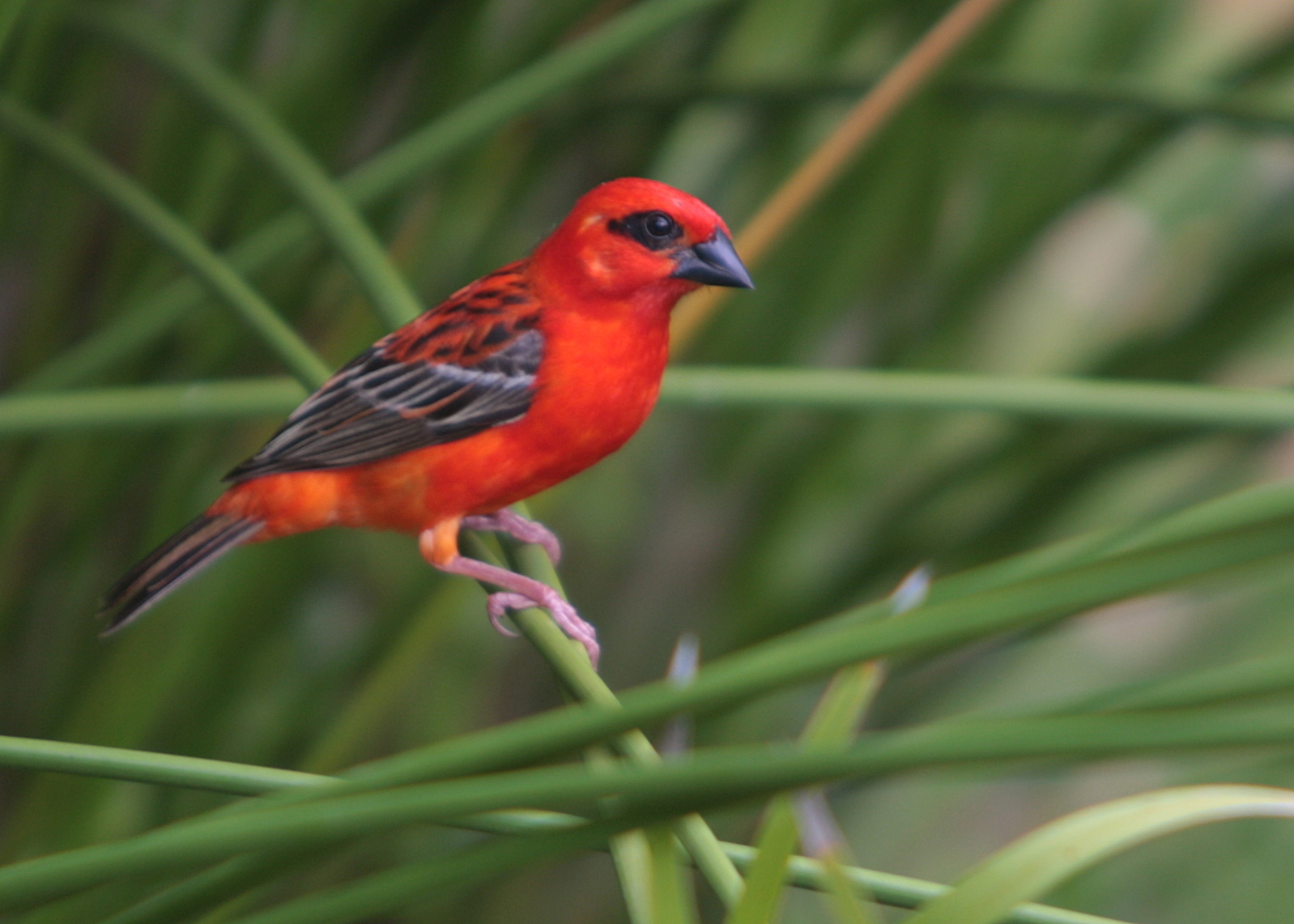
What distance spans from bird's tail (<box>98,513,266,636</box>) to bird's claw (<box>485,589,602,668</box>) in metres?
0.17

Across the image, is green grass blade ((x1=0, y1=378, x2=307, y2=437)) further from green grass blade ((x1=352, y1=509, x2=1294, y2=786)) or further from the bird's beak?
green grass blade ((x1=352, y1=509, x2=1294, y2=786))

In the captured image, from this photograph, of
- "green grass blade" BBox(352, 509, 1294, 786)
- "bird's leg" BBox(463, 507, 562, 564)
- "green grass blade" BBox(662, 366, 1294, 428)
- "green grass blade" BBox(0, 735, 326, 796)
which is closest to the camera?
"green grass blade" BBox(352, 509, 1294, 786)

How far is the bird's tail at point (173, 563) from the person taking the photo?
67cm

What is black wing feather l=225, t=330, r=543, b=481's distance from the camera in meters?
0.75

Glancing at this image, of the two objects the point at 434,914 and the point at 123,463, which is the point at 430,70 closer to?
the point at 123,463

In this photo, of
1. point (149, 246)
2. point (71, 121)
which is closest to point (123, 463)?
point (149, 246)

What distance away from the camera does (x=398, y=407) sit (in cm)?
79

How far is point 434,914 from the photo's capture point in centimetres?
118

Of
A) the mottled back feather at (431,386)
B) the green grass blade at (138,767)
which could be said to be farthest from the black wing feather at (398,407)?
the green grass blade at (138,767)

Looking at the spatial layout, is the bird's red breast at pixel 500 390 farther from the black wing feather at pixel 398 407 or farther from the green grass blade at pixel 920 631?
the green grass blade at pixel 920 631

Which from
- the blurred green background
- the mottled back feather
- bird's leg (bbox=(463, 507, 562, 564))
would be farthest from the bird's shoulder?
the blurred green background

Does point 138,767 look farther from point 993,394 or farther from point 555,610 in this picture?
point 993,394

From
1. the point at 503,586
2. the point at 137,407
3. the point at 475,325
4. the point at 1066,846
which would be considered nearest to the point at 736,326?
the point at 475,325

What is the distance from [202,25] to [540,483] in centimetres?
74
